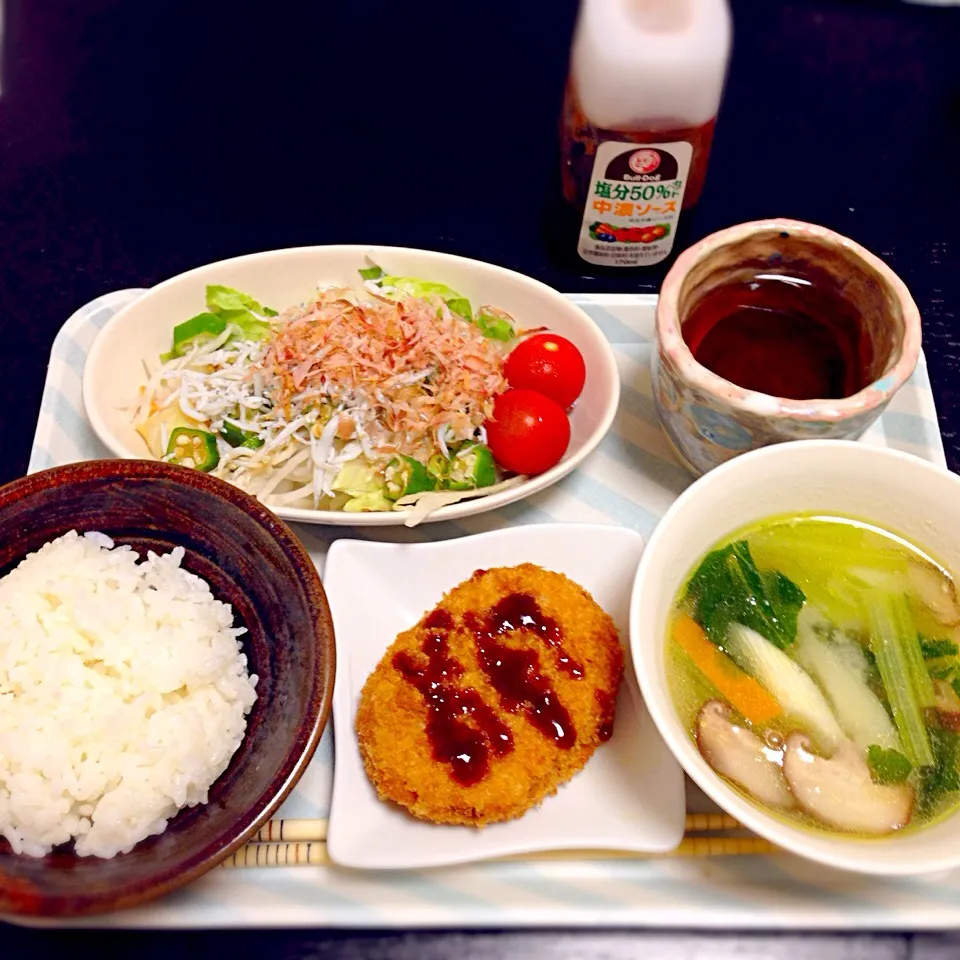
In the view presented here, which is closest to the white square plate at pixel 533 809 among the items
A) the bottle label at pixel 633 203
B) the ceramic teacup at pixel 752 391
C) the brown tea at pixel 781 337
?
the ceramic teacup at pixel 752 391

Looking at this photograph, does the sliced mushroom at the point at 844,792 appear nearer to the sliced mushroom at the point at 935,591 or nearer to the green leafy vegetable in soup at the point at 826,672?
the green leafy vegetable in soup at the point at 826,672

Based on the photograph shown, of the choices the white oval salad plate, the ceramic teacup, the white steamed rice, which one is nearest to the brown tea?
the ceramic teacup

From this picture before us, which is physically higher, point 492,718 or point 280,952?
point 492,718

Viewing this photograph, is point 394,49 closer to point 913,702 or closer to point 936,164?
point 936,164

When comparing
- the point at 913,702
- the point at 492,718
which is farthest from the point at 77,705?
the point at 913,702

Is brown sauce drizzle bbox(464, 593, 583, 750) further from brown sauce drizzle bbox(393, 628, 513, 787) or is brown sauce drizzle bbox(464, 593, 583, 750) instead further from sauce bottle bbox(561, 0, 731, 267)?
sauce bottle bbox(561, 0, 731, 267)
